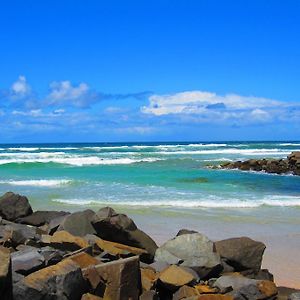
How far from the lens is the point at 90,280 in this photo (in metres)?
5.01

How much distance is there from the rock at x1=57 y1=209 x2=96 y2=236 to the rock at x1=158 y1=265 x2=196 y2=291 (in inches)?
75.6

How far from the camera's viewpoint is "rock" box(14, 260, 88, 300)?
439cm

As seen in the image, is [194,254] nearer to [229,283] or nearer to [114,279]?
[229,283]

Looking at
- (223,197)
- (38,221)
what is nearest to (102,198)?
(223,197)

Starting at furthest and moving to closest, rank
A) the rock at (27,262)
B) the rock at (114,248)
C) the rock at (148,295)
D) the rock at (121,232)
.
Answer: the rock at (121,232) < the rock at (114,248) < the rock at (148,295) < the rock at (27,262)

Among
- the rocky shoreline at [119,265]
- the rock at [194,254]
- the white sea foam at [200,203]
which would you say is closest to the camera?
the rocky shoreline at [119,265]

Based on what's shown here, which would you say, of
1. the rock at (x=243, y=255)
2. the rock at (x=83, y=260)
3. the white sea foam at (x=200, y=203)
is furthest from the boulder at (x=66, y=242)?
the white sea foam at (x=200, y=203)

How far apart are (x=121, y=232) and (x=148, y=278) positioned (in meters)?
1.31

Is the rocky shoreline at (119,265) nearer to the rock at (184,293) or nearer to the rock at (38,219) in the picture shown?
the rock at (184,293)

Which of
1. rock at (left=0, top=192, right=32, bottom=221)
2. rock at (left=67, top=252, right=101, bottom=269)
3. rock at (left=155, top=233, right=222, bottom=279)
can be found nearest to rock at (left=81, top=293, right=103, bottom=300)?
Result: rock at (left=67, top=252, right=101, bottom=269)

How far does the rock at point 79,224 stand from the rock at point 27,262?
6.58 feet

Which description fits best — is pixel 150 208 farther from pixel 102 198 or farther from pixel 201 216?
pixel 102 198

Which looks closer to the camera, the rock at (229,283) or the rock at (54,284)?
the rock at (54,284)

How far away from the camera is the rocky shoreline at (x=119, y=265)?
4.66 metres
